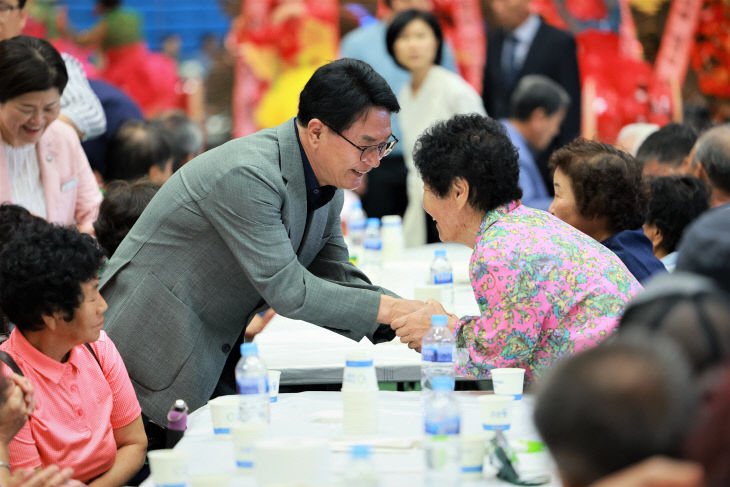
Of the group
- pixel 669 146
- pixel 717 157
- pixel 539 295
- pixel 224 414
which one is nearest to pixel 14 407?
pixel 224 414

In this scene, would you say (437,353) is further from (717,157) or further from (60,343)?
(717,157)

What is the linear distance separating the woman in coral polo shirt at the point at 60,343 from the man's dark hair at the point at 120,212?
0.83 meters

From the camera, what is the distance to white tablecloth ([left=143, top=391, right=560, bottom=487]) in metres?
→ 2.07

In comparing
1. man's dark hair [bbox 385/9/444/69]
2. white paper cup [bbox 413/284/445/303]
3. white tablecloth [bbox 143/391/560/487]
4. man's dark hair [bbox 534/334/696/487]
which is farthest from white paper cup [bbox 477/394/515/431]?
man's dark hair [bbox 385/9/444/69]

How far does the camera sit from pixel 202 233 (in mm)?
2863

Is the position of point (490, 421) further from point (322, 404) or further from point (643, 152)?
point (643, 152)

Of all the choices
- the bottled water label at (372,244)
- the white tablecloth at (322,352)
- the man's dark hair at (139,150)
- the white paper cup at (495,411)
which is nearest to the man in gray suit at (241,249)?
the white tablecloth at (322,352)

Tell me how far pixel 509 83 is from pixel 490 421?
4.94m

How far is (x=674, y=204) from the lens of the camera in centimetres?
381

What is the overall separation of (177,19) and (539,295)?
7.02 meters

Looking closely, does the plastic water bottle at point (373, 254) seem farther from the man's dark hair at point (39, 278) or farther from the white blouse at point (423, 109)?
the man's dark hair at point (39, 278)

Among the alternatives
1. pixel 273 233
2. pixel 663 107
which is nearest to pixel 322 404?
pixel 273 233

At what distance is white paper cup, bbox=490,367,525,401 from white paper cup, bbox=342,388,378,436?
0.35 m

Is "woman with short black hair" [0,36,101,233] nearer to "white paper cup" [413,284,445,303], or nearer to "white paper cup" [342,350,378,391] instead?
"white paper cup" [413,284,445,303]
